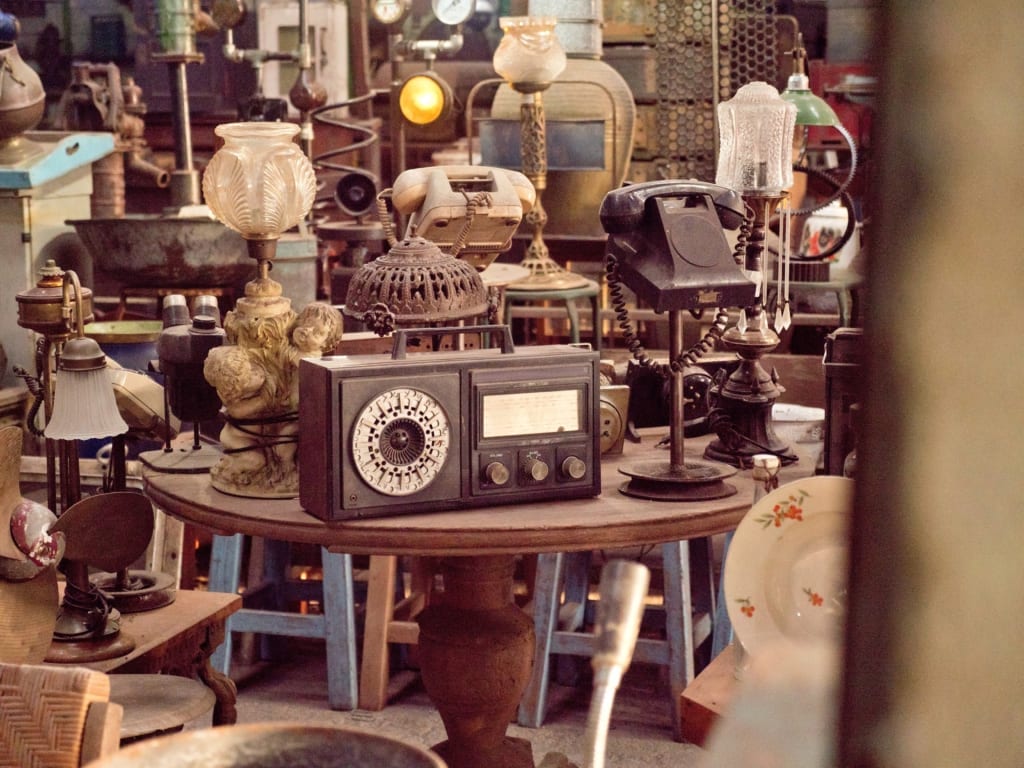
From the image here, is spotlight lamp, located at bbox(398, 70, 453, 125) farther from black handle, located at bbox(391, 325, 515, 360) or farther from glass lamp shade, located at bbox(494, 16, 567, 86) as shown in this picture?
black handle, located at bbox(391, 325, 515, 360)

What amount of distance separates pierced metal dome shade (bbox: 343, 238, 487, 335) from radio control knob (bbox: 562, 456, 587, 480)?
348 millimetres

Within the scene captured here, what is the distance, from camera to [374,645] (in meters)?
3.79

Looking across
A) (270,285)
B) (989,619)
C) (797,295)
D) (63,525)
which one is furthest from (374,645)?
(989,619)

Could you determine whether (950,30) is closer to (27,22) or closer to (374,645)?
(374,645)

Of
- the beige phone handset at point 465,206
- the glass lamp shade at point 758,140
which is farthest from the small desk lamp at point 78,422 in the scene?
the glass lamp shade at point 758,140

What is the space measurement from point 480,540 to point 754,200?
90cm

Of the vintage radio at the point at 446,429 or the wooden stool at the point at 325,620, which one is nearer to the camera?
the vintage radio at the point at 446,429

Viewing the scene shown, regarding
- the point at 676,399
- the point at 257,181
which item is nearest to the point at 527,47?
the point at 257,181

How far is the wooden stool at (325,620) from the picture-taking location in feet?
12.2

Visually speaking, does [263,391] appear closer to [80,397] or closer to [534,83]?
[80,397]

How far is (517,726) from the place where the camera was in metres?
3.70

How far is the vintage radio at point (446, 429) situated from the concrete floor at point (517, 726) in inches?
58.9

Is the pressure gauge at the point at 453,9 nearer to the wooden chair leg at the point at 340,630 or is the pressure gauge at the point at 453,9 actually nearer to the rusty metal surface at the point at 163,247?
the rusty metal surface at the point at 163,247

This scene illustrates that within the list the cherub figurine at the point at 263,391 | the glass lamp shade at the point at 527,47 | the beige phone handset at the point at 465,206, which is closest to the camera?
the cherub figurine at the point at 263,391
